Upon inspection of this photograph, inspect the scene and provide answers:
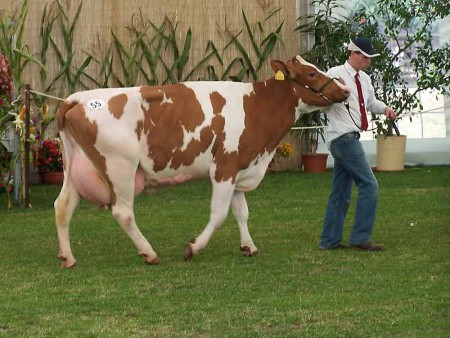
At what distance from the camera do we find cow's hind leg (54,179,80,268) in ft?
32.9

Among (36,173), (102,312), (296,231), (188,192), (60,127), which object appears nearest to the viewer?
(102,312)

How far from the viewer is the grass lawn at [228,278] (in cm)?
769

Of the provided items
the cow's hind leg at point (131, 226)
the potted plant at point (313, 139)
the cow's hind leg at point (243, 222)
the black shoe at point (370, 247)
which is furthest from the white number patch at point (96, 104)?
the potted plant at point (313, 139)

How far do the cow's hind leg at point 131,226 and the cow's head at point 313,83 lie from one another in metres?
1.72

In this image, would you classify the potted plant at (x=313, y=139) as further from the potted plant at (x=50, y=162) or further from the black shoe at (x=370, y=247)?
the black shoe at (x=370, y=247)

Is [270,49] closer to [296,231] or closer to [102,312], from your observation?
[296,231]

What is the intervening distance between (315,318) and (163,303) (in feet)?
3.66

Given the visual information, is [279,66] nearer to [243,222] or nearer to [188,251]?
[243,222]

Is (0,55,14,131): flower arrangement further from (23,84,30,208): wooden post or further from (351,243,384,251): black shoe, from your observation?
(351,243,384,251): black shoe

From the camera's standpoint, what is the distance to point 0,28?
16.1 m

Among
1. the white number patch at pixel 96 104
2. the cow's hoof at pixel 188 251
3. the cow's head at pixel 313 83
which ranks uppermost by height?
the cow's head at pixel 313 83

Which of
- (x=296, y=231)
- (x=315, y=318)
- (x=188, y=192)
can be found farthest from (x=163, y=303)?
(x=188, y=192)

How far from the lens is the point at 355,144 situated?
10.7 meters

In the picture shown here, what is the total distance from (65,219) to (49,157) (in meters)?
6.66
